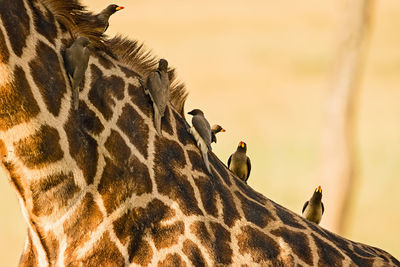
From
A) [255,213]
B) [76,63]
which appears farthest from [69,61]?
[255,213]

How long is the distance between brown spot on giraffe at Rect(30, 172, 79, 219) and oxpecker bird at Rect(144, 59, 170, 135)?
58 cm

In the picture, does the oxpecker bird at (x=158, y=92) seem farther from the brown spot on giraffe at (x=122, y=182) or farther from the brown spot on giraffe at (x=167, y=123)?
the brown spot on giraffe at (x=122, y=182)

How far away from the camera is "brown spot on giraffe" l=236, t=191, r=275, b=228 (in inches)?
172

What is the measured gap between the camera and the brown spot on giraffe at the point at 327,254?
4.46 metres

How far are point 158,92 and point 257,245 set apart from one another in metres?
0.89

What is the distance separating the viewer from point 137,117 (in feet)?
13.7

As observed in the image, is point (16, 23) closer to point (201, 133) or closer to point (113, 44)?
point (113, 44)

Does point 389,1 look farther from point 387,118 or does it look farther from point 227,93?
point 387,118

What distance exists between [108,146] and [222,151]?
15188 millimetres

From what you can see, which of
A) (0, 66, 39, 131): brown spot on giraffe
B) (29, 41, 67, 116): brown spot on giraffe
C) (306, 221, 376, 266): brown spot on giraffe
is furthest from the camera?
(306, 221, 376, 266): brown spot on giraffe

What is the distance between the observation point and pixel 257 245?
4.27 m

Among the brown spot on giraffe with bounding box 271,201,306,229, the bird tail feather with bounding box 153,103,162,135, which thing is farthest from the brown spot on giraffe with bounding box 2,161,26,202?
the brown spot on giraffe with bounding box 271,201,306,229

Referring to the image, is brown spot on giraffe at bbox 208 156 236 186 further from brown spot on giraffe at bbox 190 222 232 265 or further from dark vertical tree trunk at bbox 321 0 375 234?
dark vertical tree trunk at bbox 321 0 375 234

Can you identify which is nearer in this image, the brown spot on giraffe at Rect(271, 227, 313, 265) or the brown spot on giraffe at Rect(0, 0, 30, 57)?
the brown spot on giraffe at Rect(0, 0, 30, 57)
